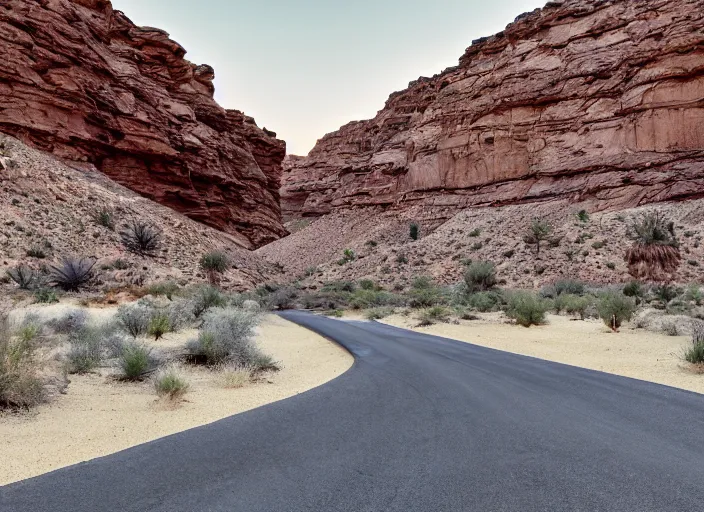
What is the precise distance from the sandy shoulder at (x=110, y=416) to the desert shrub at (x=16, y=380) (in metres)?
0.21

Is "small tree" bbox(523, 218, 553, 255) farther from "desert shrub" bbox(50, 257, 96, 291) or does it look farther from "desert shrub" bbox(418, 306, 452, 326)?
"desert shrub" bbox(50, 257, 96, 291)

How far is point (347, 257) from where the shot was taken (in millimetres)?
53156

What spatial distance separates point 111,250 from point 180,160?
72.7ft

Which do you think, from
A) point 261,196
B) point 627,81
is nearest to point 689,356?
point 627,81

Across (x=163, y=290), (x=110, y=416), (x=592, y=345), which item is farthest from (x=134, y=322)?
(x=163, y=290)

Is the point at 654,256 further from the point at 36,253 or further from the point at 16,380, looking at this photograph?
the point at 36,253

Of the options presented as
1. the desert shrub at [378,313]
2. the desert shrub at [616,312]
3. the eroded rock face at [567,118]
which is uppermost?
the eroded rock face at [567,118]

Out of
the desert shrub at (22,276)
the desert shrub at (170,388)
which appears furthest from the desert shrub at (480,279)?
the desert shrub at (170,388)

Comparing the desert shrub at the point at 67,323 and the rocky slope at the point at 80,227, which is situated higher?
the rocky slope at the point at 80,227

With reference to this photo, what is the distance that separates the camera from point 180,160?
52.0 m

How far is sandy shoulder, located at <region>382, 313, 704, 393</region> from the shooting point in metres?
8.96

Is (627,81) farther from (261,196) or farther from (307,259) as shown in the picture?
(261,196)

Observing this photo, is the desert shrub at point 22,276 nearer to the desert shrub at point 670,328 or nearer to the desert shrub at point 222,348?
the desert shrub at point 222,348

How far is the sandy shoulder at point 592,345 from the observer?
29.4 ft
